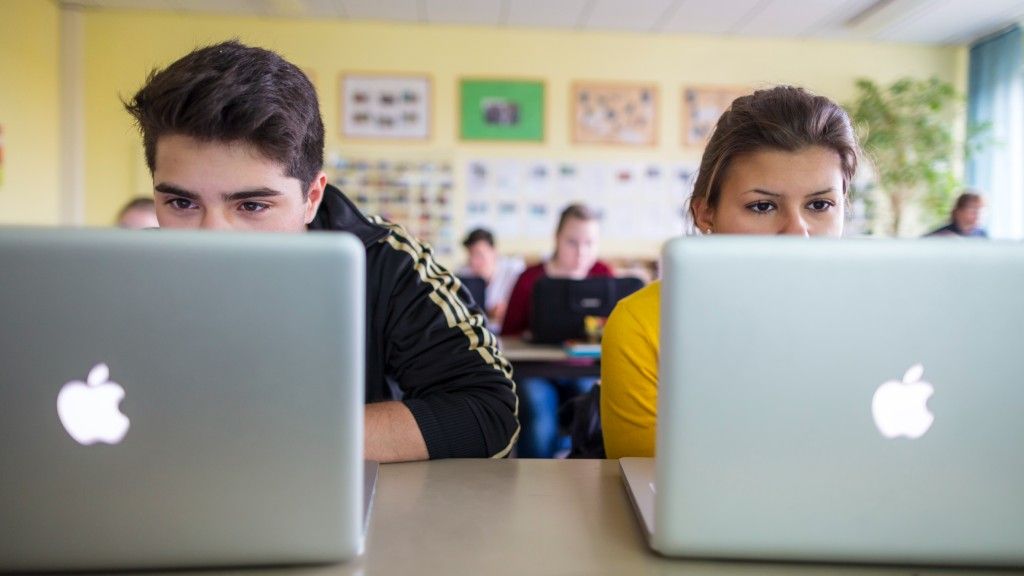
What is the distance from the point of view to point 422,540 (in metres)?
0.64

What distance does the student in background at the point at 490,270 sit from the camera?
4.48 metres

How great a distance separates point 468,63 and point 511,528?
16.8 ft

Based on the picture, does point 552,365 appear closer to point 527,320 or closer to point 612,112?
point 527,320

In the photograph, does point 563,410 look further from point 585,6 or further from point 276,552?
point 585,6

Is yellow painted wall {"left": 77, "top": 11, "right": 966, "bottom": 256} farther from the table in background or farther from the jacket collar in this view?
the jacket collar

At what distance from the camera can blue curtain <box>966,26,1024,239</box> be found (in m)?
5.16

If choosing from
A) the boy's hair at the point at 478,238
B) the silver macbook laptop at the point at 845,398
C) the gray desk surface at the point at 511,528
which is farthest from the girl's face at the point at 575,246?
the silver macbook laptop at the point at 845,398

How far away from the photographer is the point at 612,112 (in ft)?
18.1

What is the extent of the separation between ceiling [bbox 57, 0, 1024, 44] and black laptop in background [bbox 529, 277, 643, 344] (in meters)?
2.66

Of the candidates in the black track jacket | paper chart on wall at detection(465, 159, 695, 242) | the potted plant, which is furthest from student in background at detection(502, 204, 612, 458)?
the potted plant

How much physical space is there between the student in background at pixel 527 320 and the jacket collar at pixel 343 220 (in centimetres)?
106

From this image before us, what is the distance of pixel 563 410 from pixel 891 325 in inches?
38.5

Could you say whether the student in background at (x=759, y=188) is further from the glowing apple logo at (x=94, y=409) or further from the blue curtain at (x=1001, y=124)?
the blue curtain at (x=1001, y=124)

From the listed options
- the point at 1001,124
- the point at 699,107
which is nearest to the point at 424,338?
the point at 699,107
